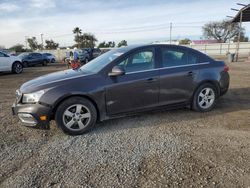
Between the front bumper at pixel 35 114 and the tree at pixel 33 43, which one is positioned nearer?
the front bumper at pixel 35 114

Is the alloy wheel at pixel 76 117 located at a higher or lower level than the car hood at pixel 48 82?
lower

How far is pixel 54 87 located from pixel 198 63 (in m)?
3.10

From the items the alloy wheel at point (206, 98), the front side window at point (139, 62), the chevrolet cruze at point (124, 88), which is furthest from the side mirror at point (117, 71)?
the alloy wheel at point (206, 98)

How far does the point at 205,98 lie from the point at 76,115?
2.92m

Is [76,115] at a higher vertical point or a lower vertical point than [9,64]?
higher

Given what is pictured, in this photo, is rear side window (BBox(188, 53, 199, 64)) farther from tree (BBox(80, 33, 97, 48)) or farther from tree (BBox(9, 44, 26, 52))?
tree (BBox(9, 44, 26, 52))

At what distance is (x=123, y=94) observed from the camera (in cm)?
465

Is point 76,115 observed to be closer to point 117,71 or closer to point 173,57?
point 117,71

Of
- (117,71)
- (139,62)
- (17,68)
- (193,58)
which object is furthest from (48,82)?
(17,68)

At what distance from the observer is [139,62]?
4887 millimetres

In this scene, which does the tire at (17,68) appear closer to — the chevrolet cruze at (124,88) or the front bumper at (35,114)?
the chevrolet cruze at (124,88)

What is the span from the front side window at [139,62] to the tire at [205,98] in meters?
1.31

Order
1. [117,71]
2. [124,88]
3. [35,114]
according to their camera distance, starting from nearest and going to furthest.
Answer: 1. [35,114]
2. [117,71]
3. [124,88]

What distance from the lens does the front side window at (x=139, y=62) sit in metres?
4.78
